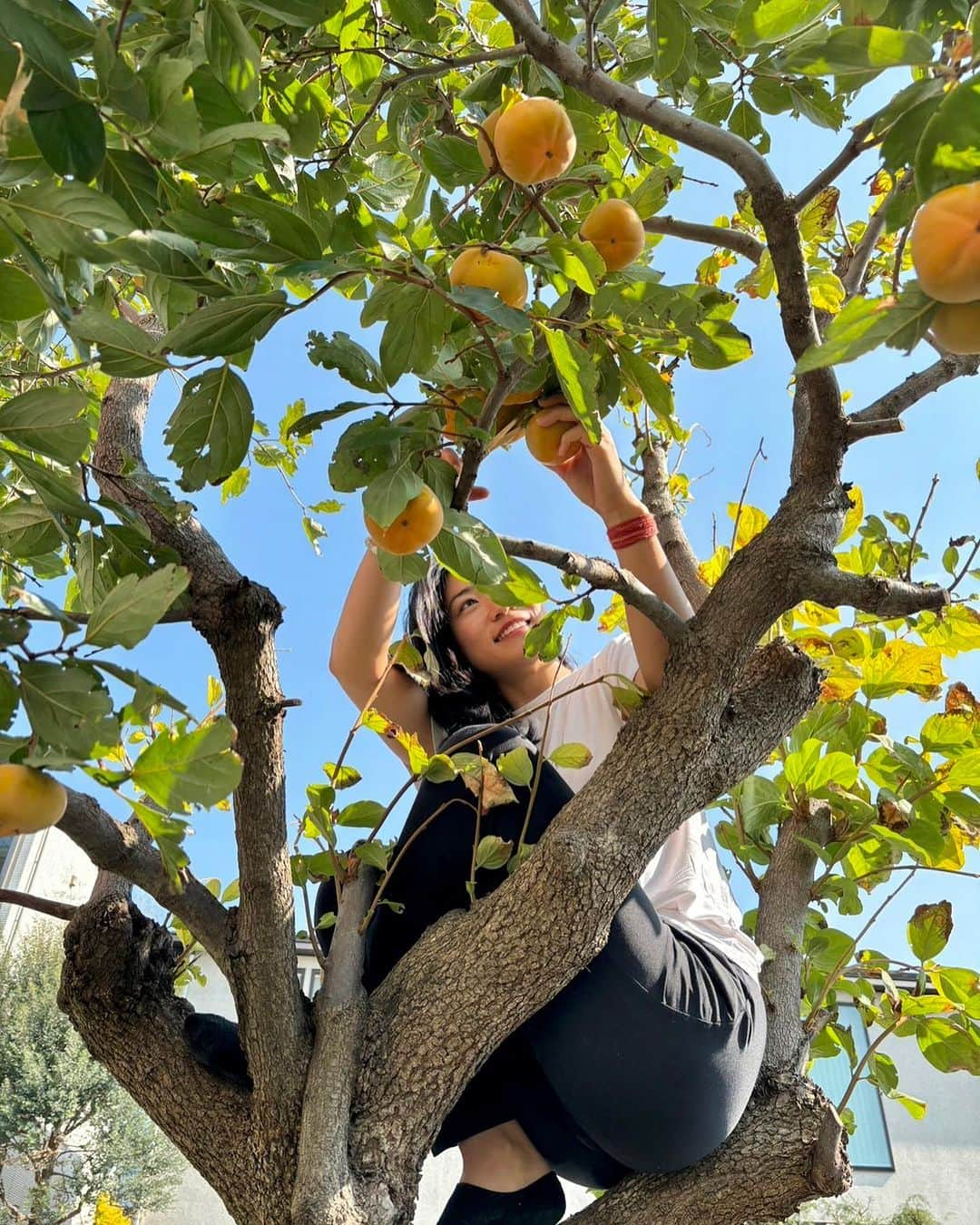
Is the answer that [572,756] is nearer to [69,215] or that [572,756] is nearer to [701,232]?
[701,232]

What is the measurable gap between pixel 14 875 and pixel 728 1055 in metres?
9.25

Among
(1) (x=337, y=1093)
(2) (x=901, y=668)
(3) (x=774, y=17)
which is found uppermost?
(3) (x=774, y=17)

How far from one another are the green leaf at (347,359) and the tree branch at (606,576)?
22cm

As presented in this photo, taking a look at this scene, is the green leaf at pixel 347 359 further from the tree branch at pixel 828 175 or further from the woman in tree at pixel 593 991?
the tree branch at pixel 828 175

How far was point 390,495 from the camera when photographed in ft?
2.63

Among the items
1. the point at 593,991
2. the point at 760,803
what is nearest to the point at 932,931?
the point at 760,803

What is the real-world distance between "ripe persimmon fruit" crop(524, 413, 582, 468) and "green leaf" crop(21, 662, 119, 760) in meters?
0.63

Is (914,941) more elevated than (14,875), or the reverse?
(14,875)

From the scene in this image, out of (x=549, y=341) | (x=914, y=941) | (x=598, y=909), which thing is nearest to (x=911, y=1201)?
(x=914, y=941)

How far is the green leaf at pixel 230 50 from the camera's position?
0.77m

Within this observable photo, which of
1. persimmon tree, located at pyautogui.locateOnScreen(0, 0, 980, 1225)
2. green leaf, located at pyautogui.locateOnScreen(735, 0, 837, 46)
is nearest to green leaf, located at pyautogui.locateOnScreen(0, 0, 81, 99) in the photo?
persimmon tree, located at pyautogui.locateOnScreen(0, 0, 980, 1225)

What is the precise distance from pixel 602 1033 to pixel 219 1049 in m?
0.46

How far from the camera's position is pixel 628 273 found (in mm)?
949

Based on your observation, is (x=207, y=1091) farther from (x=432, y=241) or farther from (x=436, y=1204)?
(x=436, y=1204)
